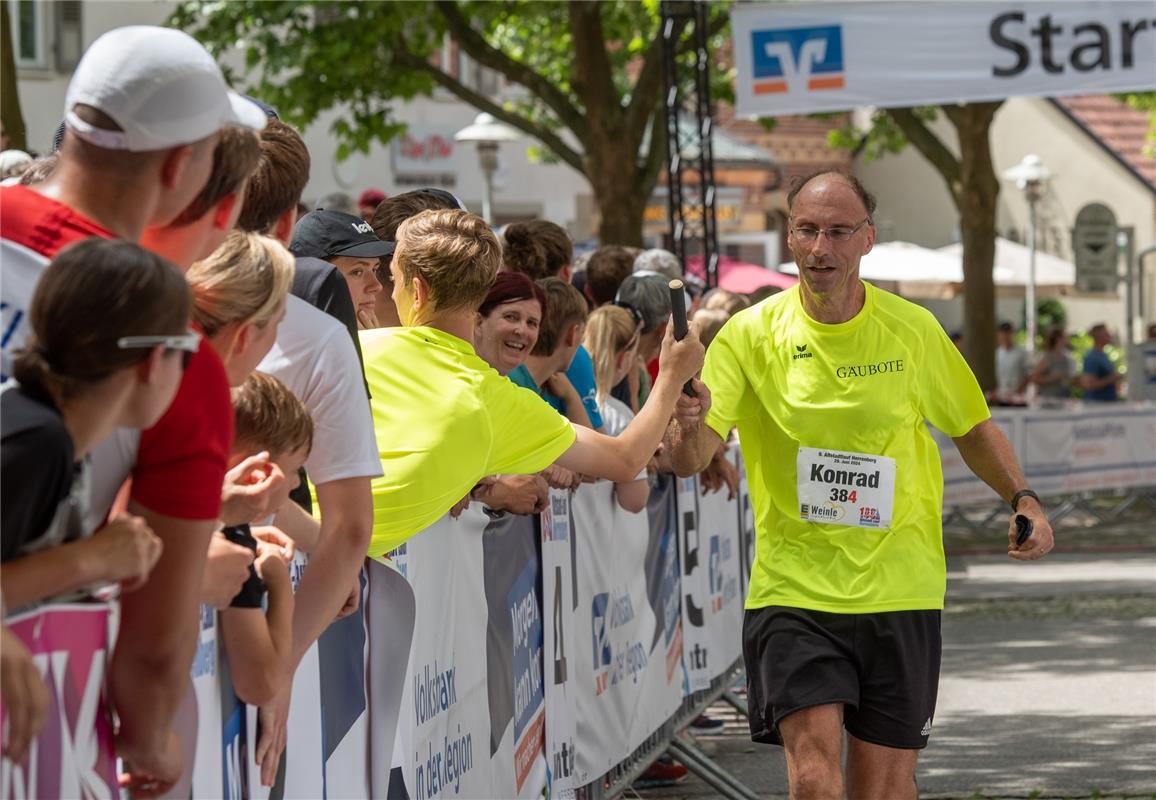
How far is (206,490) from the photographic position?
9.25ft

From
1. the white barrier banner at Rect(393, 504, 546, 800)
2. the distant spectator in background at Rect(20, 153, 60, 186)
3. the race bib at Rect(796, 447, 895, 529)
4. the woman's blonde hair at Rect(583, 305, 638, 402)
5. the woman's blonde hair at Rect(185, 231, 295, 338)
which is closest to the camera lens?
the woman's blonde hair at Rect(185, 231, 295, 338)

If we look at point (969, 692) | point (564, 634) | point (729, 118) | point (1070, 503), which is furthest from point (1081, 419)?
point (729, 118)

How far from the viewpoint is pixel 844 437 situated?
5391 mm

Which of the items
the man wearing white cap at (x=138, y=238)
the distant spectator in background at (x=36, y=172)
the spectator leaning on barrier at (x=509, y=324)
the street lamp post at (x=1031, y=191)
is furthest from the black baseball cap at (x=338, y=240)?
the street lamp post at (x=1031, y=191)

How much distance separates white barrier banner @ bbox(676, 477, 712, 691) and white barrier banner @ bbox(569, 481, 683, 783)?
0.18 meters

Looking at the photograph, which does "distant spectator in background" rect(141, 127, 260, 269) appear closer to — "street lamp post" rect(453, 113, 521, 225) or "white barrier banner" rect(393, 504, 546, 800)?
"white barrier banner" rect(393, 504, 546, 800)

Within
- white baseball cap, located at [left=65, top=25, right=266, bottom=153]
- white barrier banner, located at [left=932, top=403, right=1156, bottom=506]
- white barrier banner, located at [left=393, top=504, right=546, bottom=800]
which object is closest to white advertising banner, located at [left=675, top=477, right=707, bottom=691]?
white barrier banner, located at [left=393, top=504, right=546, bottom=800]

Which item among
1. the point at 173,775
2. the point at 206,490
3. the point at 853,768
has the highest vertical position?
the point at 206,490

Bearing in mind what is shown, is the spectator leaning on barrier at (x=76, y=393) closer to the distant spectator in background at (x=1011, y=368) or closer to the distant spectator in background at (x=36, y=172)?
the distant spectator in background at (x=36, y=172)

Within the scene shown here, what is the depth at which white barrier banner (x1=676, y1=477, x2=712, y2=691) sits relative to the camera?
864cm

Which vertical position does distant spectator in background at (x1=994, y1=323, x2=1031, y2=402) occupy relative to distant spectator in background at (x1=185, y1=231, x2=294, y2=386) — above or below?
below

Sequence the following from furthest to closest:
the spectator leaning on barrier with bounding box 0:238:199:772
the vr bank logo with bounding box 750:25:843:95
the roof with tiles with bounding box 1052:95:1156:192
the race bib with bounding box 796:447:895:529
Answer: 1. the roof with tiles with bounding box 1052:95:1156:192
2. the vr bank logo with bounding box 750:25:843:95
3. the race bib with bounding box 796:447:895:529
4. the spectator leaning on barrier with bounding box 0:238:199:772

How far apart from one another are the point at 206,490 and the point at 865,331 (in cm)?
299

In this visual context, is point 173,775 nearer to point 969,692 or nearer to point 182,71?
point 182,71
